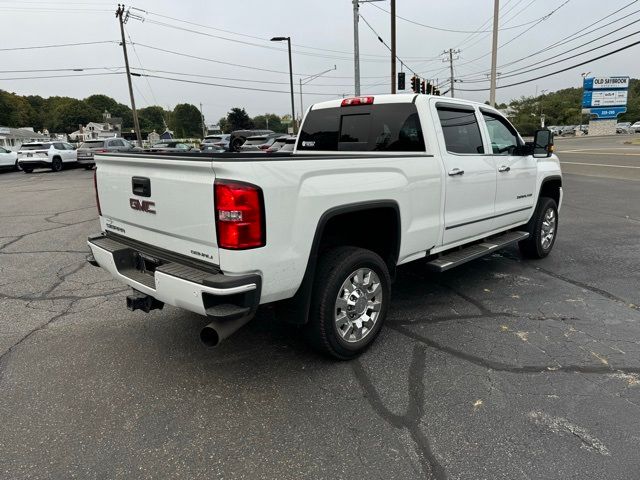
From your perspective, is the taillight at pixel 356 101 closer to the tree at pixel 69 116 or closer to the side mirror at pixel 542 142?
the side mirror at pixel 542 142

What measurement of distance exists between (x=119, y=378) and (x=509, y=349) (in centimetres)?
304

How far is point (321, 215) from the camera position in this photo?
10.1ft

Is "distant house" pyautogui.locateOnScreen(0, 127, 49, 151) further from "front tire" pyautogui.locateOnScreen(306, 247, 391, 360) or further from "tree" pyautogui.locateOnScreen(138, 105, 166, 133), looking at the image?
"front tire" pyautogui.locateOnScreen(306, 247, 391, 360)

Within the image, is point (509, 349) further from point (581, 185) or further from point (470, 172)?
point (581, 185)

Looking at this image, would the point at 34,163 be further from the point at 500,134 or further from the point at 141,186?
the point at 500,134

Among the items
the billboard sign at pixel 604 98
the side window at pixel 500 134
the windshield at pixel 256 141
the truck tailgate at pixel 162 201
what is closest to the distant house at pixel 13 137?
the windshield at pixel 256 141

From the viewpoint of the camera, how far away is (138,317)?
4449mm

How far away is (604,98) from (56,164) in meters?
76.6

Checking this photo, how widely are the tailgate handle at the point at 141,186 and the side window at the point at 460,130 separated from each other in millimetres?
2688

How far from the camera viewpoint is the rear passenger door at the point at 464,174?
425 cm

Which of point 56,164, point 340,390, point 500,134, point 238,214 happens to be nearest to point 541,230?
point 500,134

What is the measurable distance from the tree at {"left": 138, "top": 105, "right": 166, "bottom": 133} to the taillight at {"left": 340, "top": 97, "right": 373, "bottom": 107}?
14998 centimetres

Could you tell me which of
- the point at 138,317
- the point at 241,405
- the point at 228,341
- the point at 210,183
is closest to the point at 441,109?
the point at 210,183

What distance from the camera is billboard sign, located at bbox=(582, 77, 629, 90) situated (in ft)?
233
